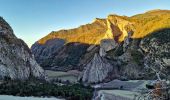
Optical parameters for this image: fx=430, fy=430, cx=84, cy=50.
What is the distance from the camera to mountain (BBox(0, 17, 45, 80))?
141m

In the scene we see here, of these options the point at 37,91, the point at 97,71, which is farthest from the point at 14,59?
the point at 97,71

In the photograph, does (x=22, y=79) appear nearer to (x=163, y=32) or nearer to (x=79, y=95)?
(x=79, y=95)

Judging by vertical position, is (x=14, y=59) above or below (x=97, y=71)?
above

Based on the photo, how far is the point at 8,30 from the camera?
536ft

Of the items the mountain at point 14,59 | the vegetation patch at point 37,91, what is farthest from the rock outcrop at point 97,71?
the vegetation patch at point 37,91

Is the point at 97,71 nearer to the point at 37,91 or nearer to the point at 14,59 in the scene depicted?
the point at 14,59

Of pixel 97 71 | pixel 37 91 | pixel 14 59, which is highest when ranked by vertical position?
pixel 14 59

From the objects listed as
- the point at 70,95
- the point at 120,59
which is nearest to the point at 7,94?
the point at 70,95

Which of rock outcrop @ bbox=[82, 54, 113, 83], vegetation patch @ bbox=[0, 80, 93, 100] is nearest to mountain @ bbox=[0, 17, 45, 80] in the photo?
vegetation patch @ bbox=[0, 80, 93, 100]

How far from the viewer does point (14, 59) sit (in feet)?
488

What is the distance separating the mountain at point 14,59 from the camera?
141 meters

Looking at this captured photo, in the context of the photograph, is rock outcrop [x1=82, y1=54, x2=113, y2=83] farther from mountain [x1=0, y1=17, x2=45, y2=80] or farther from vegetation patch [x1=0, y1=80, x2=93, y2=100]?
vegetation patch [x1=0, y1=80, x2=93, y2=100]

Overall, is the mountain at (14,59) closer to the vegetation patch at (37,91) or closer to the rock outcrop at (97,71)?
the vegetation patch at (37,91)

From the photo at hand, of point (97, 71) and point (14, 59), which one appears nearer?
point (14, 59)
